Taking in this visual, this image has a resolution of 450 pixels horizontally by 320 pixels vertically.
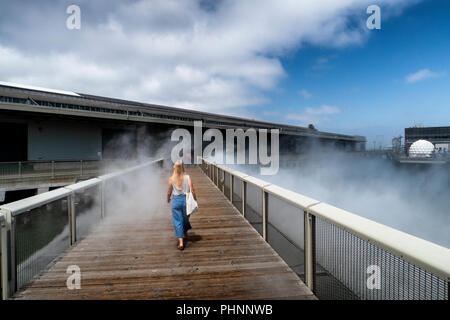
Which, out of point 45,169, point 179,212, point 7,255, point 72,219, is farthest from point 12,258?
point 45,169

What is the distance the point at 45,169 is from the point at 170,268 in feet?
46.1

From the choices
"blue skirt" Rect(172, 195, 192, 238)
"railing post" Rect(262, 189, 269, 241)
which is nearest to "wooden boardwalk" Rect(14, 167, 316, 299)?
"railing post" Rect(262, 189, 269, 241)

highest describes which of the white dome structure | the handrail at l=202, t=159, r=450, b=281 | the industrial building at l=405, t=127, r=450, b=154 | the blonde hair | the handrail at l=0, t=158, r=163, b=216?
the industrial building at l=405, t=127, r=450, b=154

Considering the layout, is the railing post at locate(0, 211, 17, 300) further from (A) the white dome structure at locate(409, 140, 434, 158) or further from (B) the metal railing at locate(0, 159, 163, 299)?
(A) the white dome structure at locate(409, 140, 434, 158)

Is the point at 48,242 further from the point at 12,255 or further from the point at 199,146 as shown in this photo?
the point at 199,146

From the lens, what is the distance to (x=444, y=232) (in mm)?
31438

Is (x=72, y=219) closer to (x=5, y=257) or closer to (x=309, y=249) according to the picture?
(x=5, y=257)

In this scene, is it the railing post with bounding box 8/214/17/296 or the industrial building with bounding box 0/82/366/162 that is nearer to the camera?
the railing post with bounding box 8/214/17/296

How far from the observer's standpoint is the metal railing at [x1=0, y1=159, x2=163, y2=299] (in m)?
2.60

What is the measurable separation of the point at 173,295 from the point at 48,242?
216cm

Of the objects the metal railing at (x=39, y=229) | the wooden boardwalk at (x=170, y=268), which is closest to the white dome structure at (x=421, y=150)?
the wooden boardwalk at (x=170, y=268)

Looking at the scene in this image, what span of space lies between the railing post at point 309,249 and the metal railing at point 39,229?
3207mm

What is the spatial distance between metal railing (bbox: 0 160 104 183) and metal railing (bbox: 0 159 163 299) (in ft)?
35.6
